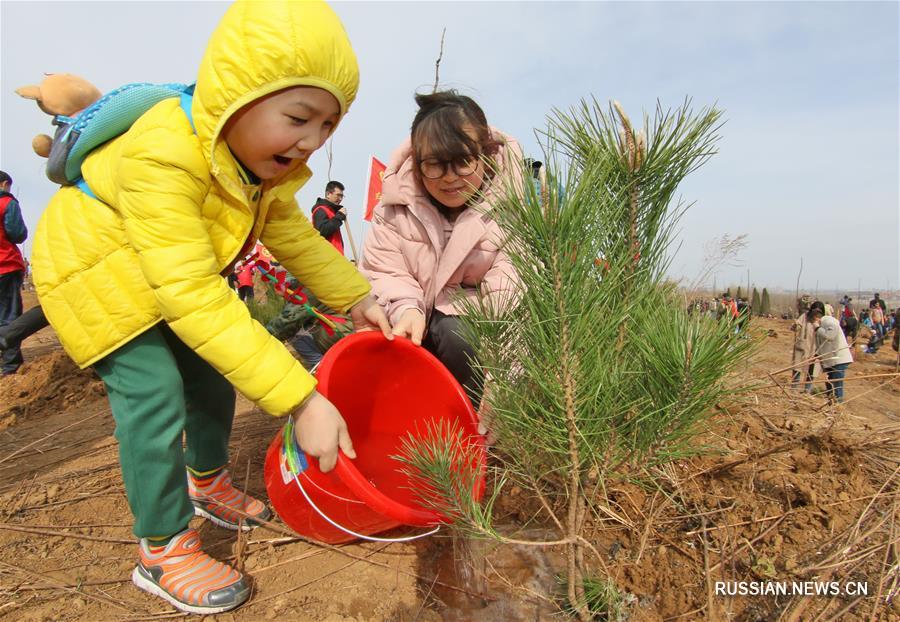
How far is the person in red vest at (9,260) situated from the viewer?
4164mm

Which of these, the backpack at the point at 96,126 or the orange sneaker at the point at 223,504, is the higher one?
the backpack at the point at 96,126

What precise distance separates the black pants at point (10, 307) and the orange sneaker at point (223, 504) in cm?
368

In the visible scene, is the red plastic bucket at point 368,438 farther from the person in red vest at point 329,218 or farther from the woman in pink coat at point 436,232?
the person in red vest at point 329,218

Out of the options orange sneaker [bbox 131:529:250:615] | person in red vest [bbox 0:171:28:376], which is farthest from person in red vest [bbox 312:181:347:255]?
orange sneaker [bbox 131:529:250:615]

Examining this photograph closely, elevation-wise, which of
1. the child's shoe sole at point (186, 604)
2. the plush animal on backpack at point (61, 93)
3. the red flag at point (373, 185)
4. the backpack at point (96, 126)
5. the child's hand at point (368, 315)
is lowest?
the child's shoe sole at point (186, 604)

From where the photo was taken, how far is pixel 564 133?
3.17 feet

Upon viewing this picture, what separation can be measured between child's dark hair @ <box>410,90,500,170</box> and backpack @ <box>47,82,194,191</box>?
69cm

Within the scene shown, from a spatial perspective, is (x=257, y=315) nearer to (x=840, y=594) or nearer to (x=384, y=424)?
(x=384, y=424)

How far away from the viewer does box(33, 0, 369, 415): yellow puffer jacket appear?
1.06 meters

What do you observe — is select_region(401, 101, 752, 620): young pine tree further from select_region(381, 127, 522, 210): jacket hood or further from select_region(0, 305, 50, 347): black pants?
select_region(0, 305, 50, 347): black pants

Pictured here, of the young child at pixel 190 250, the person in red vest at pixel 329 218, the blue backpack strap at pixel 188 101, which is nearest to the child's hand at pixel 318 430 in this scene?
the young child at pixel 190 250

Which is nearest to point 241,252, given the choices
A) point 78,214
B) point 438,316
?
point 78,214

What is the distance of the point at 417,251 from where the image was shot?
195 centimetres

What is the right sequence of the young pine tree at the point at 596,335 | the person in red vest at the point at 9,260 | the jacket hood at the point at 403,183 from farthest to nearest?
1. the person in red vest at the point at 9,260
2. the jacket hood at the point at 403,183
3. the young pine tree at the point at 596,335
